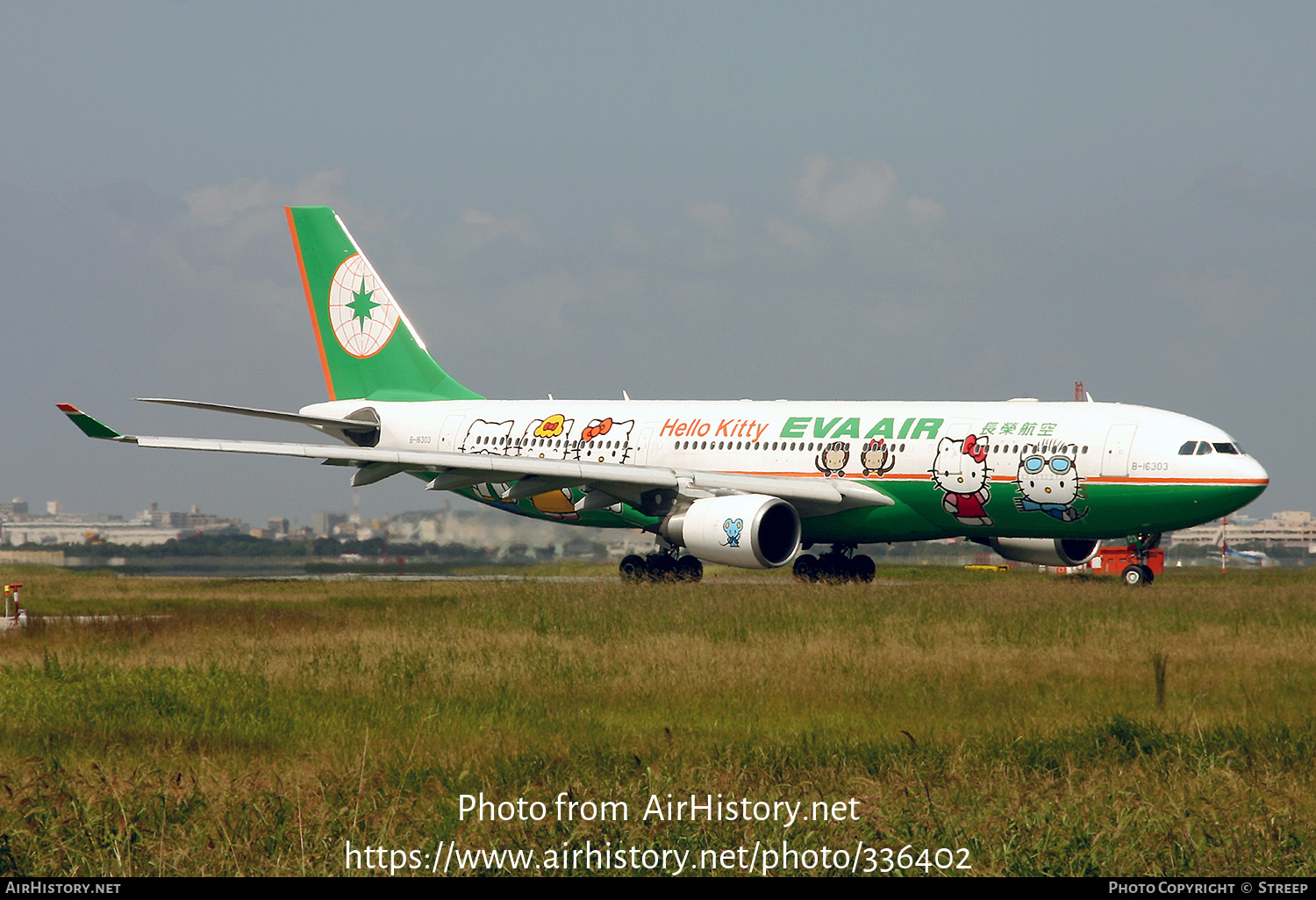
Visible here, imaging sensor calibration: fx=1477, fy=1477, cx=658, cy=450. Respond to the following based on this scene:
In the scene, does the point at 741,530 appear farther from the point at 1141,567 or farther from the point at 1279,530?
the point at 1279,530

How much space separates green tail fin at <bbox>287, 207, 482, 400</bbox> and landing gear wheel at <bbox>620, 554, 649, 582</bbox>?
23.7ft

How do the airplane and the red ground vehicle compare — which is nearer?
the airplane

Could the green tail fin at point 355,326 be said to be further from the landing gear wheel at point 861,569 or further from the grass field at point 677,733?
the grass field at point 677,733

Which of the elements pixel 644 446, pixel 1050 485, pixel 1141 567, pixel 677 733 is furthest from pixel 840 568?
pixel 677 733

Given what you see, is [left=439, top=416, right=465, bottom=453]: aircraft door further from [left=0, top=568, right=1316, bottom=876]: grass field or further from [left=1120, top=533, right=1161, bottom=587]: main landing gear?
[left=1120, top=533, right=1161, bottom=587]: main landing gear

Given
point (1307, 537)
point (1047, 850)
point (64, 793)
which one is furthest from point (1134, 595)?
point (1307, 537)

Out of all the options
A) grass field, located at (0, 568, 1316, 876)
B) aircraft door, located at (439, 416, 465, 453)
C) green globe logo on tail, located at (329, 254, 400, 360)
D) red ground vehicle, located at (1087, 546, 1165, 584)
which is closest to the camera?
grass field, located at (0, 568, 1316, 876)

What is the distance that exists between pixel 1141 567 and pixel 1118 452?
13.4 feet

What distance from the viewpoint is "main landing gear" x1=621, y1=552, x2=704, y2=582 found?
1133 inches

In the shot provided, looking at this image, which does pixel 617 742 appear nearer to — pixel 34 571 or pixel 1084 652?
pixel 1084 652

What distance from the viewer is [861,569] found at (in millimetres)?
29359

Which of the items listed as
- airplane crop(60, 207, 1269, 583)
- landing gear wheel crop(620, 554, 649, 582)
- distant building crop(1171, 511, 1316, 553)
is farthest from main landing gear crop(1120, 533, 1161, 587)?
distant building crop(1171, 511, 1316, 553)

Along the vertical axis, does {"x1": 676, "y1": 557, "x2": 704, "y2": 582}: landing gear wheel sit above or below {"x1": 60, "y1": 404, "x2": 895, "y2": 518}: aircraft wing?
below

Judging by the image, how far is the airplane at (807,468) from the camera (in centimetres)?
2431
